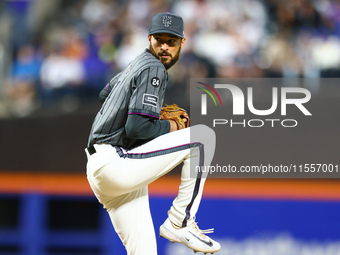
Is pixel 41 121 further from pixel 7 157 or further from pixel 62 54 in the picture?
pixel 62 54

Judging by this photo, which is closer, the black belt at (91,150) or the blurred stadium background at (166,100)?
the black belt at (91,150)

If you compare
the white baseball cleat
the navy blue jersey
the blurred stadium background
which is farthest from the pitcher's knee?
the blurred stadium background

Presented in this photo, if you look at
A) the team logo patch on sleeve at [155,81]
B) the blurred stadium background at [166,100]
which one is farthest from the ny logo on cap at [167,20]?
the blurred stadium background at [166,100]

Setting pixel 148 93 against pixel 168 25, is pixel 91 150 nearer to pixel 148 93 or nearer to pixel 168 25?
pixel 148 93

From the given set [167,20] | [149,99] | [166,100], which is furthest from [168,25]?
[166,100]

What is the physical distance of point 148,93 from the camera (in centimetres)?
312

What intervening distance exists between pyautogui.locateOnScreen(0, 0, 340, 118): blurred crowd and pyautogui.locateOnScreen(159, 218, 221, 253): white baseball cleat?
2838 mm

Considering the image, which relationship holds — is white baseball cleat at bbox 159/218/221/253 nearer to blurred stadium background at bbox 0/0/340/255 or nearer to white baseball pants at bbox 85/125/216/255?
white baseball pants at bbox 85/125/216/255

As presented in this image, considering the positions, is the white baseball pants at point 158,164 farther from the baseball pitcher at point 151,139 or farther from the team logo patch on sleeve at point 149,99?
the team logo patch on sleeve at point 149,99

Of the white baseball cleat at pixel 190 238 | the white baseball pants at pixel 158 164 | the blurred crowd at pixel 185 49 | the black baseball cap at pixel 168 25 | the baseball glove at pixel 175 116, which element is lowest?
the white baseball cleat at pixel 190 238

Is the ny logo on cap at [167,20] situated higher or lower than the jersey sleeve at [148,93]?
higher

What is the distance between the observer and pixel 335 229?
577cm

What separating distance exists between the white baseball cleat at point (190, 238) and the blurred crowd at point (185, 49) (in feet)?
9.31

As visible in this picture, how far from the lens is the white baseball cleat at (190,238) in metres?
3.37
